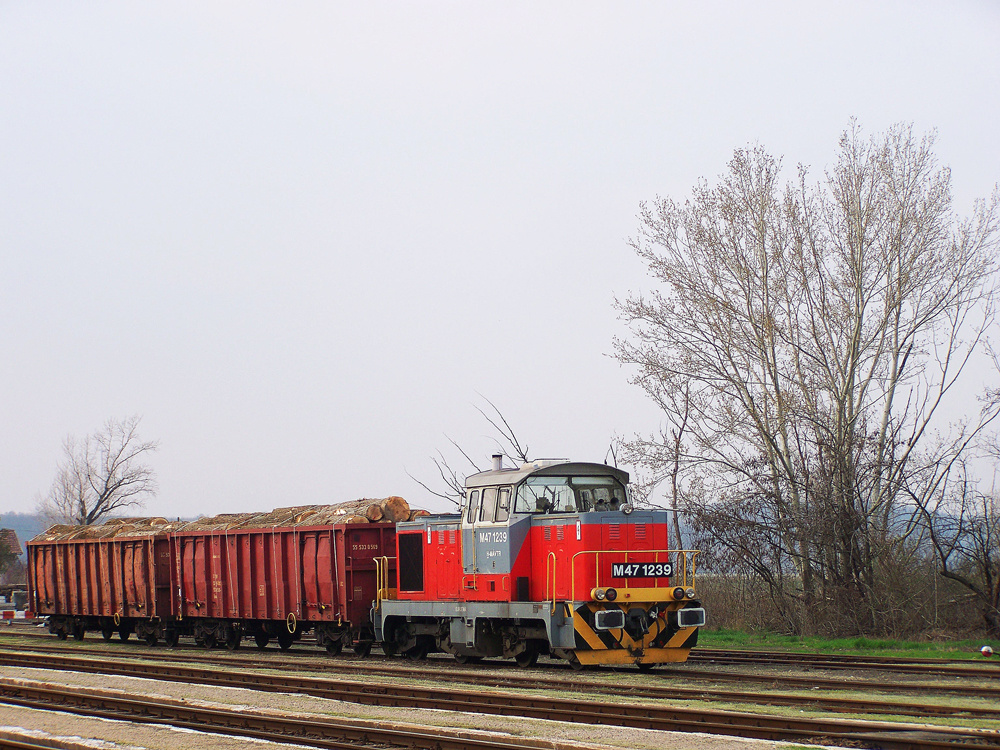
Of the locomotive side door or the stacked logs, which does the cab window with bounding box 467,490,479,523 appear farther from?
the stacked logs

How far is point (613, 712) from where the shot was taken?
11.6m

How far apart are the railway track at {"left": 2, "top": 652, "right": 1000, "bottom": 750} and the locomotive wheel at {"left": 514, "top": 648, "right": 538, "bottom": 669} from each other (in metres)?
3.19

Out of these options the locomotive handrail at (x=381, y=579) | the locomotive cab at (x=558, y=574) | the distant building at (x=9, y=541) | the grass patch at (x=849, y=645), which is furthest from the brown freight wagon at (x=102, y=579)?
the distant building at (x=9, y=541)

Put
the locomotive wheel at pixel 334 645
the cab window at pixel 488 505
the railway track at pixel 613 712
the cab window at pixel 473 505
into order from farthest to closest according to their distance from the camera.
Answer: the locomotive wheel at pixel 334 645, the cab window at pixel 473 505, the cab window at pixel 488 505, the railway track at pixel 613 712

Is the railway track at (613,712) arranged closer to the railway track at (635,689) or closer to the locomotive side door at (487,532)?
the railway track at (635,689)

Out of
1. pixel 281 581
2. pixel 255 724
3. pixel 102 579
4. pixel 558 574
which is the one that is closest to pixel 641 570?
pixel 558 574

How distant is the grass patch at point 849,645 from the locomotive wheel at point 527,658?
5495mm

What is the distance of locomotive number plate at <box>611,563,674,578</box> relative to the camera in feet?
53.2

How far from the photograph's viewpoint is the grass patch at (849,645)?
18625 millimetres

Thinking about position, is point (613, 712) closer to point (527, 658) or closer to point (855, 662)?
point (527, 658)

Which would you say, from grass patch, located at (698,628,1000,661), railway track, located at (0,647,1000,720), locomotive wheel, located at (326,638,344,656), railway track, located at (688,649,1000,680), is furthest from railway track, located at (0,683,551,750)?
grass patch, located at (698,628,1000,661)

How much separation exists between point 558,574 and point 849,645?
25.6ft

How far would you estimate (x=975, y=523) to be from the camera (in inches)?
846

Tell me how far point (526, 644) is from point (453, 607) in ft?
5.10
